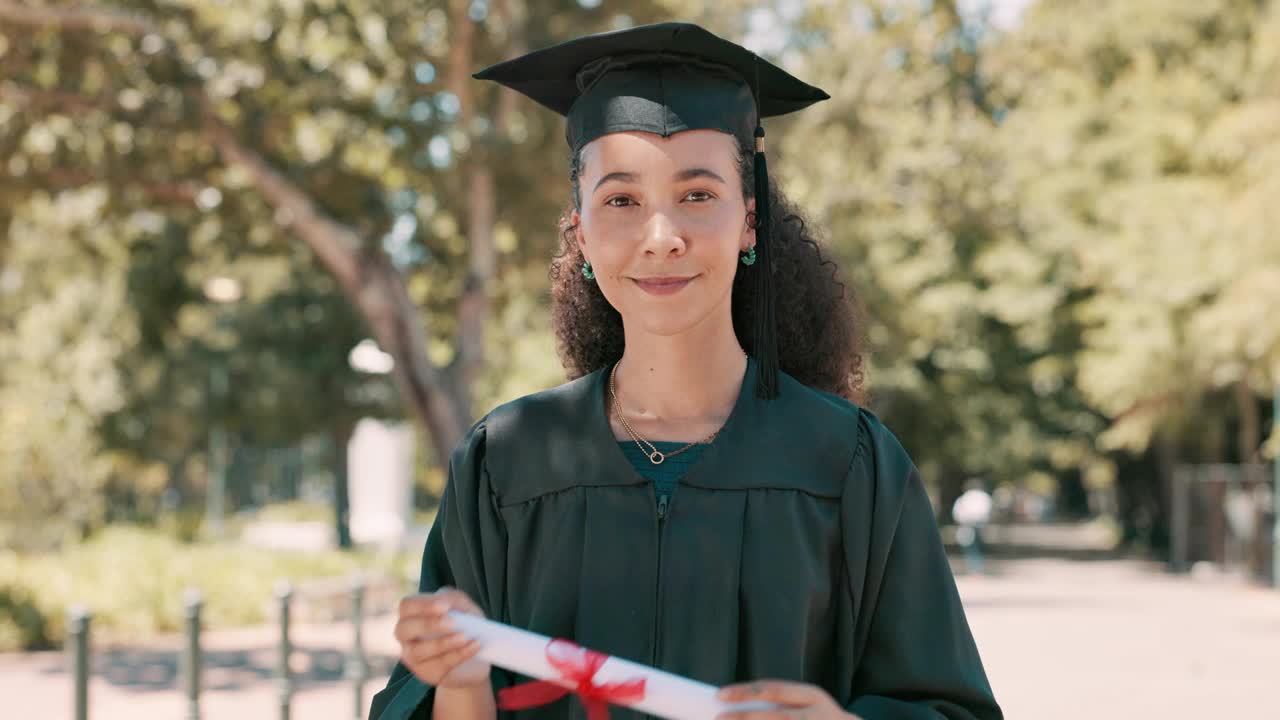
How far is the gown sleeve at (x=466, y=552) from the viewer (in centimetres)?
222

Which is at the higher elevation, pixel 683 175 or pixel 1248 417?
pixel 683 175

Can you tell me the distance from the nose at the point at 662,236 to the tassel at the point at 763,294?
23 centimetres

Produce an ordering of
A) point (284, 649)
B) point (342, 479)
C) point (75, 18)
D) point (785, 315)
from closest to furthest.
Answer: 1. point (785, 315)
2. point (284, 649)
3. point (75, 18)
4. point (342, 479)

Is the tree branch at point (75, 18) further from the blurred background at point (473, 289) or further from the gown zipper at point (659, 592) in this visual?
the gown zipper at point (659, 592)

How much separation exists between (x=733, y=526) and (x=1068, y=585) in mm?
22825

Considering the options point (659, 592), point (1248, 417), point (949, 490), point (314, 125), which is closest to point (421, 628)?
point (659, 592)

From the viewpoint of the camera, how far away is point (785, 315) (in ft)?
8.55

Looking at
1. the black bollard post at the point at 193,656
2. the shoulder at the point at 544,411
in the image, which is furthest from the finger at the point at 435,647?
the black bollard post at the point at 193,656

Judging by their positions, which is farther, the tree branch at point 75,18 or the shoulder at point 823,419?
the tree branch at point 75,18

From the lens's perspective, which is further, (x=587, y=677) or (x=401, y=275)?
(x=401, y=275)

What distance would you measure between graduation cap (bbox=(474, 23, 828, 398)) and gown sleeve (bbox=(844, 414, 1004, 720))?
0.26 metres

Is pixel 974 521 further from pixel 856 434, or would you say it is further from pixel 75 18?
pixel 856 434

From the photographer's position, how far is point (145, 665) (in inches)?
505

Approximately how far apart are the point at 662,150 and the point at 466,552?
27.7 inches
